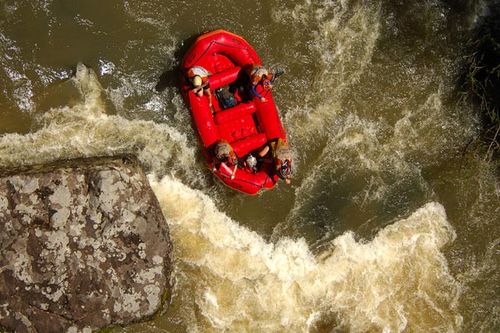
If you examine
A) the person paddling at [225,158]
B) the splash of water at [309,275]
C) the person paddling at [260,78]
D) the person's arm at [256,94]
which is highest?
the person paddling at [260,78]

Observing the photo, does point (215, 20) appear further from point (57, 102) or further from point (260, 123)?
point (57, 102)

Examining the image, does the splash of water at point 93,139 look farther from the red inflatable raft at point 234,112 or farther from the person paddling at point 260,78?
the person paddling at point 260,78

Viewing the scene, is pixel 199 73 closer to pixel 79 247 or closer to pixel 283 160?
pixel 283 160

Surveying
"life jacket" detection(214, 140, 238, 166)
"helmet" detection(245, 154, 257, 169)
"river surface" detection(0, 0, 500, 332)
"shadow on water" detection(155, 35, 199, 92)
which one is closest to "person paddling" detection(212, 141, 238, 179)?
"life jacket" detection(214, 140, 238, 166)

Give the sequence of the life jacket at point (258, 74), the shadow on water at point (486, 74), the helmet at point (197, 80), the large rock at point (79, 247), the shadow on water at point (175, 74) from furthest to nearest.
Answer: the shadow on water at point (486, 74)
the shadow on water at point (175, 74)
the life jacket at point (258, 74)
the helmet at point (197, 80)
the large rock at point (79, 247)

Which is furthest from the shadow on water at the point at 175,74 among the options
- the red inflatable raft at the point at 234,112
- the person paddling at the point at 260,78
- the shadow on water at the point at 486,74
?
the shadow on water at the point at 486,74

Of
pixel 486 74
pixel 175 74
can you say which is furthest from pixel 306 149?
pixel 486 74
